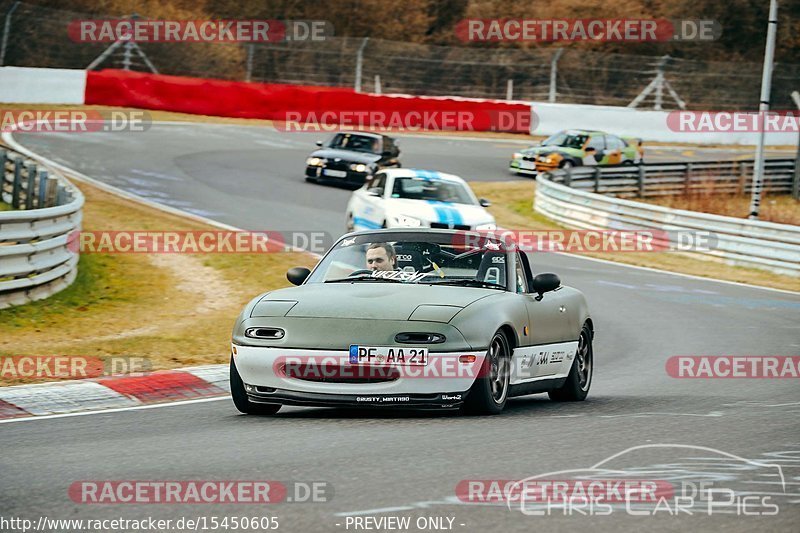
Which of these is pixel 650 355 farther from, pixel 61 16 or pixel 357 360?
pixel 61 16

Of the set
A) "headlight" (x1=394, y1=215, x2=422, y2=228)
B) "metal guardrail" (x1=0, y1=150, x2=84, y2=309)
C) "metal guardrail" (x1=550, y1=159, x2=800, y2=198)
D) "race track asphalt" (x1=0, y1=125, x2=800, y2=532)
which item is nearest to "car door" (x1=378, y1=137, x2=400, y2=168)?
"metal guardrail" (x1=550, y1=159, x2=800, y2=198)

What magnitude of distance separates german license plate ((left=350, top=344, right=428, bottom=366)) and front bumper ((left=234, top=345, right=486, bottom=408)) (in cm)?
3

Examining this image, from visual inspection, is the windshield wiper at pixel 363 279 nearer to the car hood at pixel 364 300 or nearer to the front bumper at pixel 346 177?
the car hood at pixel 364 300

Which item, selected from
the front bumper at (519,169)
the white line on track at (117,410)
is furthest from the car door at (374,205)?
the front bumper at (519,169)

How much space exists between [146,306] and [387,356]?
9005 mm

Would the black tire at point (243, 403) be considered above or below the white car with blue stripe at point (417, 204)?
above

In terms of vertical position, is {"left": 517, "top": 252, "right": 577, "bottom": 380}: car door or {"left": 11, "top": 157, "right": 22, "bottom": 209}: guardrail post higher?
{"left": 517, "top": 252, "right": 577, "bottom": 380}: car door

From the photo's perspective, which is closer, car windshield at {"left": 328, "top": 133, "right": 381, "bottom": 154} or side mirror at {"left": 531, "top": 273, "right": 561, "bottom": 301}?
side mirror at {"left": 531, "top": 273, "right": 561, "bottom": 301}

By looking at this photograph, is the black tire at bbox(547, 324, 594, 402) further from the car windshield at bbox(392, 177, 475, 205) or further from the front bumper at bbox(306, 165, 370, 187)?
the front bumper at bbox(306, 165, 370, 187)

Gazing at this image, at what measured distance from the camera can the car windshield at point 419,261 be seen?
31.4 ft

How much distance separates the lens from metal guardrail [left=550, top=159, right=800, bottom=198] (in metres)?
33.3

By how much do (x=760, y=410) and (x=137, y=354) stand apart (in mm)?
5819

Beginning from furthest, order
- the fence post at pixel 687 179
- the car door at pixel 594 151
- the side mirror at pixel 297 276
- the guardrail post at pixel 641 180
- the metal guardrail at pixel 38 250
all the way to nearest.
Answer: the car door at pixel 594 151 → the fence post at pixel 687 179 → the guardrail post at pixel 641 180 → the metal guardrail at pixel 38 250 → the side mirror at pixel 297 276

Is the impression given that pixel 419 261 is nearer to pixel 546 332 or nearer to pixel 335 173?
pixel 546 332
